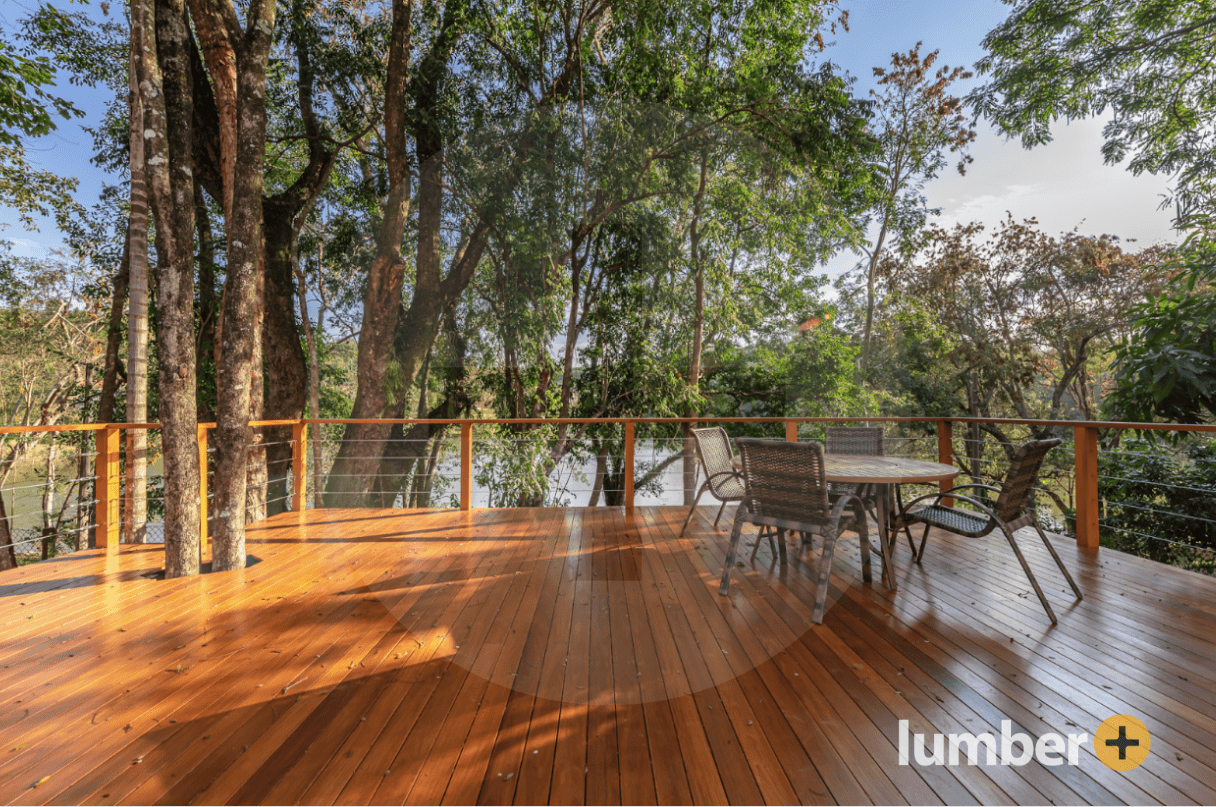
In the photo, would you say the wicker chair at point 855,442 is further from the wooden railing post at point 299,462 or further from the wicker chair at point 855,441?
the wooden railing post at point 299,462

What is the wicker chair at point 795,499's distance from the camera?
235 cm

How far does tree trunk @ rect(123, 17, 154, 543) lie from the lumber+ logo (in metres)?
4.55

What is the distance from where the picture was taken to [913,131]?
11.2 meters

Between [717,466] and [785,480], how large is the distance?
1179 millimetres

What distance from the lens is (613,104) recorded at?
741 centimetres

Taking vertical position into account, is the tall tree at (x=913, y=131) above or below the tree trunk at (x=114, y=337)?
above

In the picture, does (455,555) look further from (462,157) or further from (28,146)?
(28,146)

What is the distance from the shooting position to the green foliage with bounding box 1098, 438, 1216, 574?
5133mm

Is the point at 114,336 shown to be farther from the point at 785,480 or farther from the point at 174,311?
the point at 785,480

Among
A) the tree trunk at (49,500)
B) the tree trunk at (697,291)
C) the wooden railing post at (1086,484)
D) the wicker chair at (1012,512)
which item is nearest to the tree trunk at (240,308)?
the wicker chair at (1012,512)

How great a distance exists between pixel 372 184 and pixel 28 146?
4053 mm

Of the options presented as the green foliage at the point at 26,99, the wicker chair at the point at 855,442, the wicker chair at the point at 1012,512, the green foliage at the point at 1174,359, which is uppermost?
the green foliage at the point at 26,99

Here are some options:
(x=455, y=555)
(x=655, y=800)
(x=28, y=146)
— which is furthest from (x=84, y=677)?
(x=28, y=146)

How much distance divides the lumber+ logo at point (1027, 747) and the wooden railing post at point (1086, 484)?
250 centimetres
